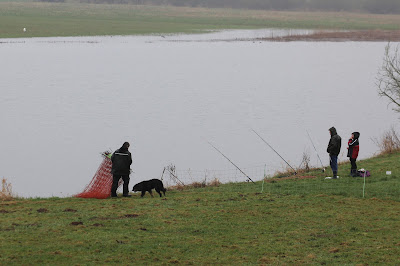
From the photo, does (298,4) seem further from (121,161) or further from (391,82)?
(121,161)

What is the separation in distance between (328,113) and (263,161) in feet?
50.4

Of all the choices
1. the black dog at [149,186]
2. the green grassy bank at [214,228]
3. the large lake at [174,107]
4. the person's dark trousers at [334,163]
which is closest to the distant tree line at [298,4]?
the large lake at [174,107]

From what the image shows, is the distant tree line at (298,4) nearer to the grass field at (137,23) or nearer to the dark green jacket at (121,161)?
the grass field at (137,23)

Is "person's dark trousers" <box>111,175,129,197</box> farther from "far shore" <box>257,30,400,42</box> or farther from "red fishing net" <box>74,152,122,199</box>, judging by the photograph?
"far shore" <box>257,30,400,42</box>

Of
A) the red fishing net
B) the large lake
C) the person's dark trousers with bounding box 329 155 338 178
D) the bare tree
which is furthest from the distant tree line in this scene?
the red fishing net

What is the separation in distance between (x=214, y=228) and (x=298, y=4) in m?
179

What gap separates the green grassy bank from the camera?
11867 mm

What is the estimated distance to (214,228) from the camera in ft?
45.8

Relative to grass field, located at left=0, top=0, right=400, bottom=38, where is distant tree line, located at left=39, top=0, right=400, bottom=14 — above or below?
above

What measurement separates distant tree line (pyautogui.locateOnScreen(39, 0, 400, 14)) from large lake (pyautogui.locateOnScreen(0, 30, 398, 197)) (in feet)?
302

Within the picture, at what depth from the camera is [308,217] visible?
15.0 meters

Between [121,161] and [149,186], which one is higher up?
[121,161]

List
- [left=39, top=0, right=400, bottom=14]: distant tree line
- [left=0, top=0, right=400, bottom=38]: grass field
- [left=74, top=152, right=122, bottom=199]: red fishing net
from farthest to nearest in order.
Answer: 1. [left=39, top=0, right=400, bottom=14]: distant tree line
2. [left=0, top=0, right=400, bottom=38]: grass field
3. [left=74, top=152, right=122, bottom=199]: red fishing net

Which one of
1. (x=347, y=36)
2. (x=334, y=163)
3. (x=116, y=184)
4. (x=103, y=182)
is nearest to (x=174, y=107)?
(x=103, y=182)
